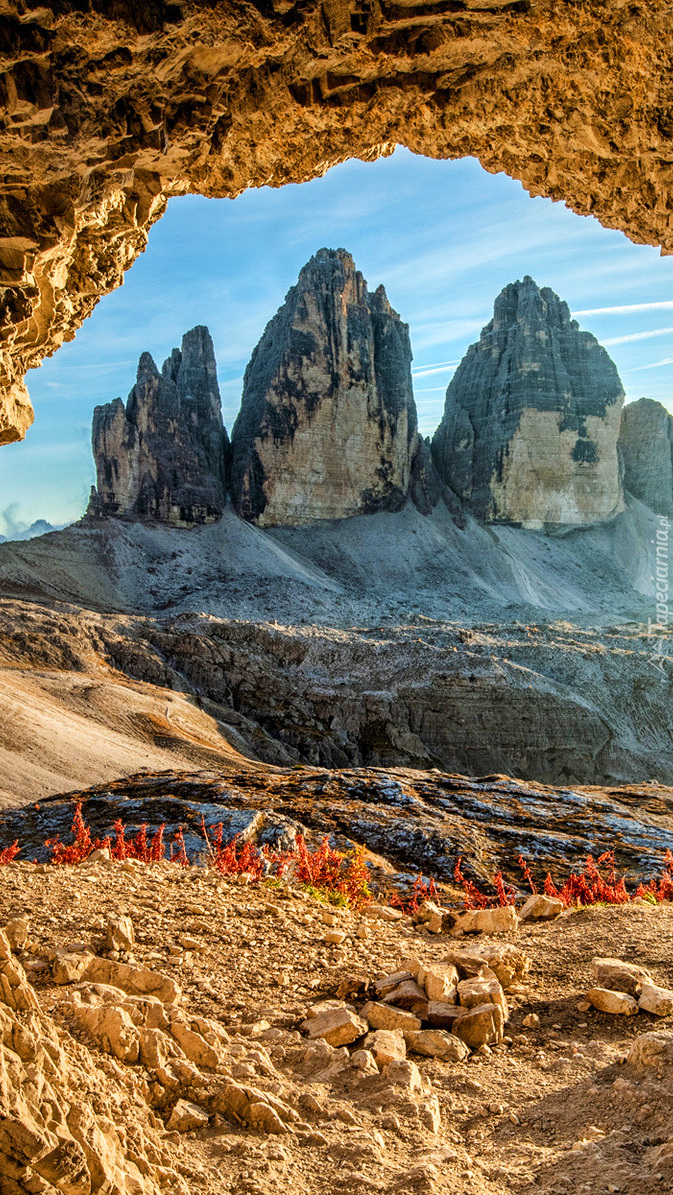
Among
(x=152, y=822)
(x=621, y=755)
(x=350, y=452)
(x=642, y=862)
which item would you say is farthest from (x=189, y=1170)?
(x=350, y=452)

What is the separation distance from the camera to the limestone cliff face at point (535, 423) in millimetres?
81688

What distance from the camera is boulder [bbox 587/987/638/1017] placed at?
454 centimetres

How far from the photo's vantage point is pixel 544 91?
4.41m

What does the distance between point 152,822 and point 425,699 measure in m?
22.9

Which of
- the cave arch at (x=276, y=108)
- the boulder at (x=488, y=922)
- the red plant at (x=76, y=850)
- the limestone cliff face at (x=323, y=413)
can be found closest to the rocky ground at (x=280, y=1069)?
the boulder at (x=488, y=922)

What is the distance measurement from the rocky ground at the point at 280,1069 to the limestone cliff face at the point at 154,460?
204 feet

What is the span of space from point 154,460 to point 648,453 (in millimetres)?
58823

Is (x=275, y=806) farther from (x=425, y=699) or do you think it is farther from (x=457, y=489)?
(x=457, y=489)

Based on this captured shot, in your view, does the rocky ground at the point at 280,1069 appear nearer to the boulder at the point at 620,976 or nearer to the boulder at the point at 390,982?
the boulder at the point at 390,982

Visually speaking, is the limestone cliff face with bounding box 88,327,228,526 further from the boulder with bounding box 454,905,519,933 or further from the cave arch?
the cave arch

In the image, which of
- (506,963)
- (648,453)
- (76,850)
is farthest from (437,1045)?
(648,453)

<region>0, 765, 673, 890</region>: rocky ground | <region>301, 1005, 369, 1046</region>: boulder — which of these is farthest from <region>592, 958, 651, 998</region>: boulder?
<region>0, 765, 673, 890</region>: rocky ground

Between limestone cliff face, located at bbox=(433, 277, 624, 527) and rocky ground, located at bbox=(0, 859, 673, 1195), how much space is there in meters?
78.4

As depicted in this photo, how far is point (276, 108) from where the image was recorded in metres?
4.56
